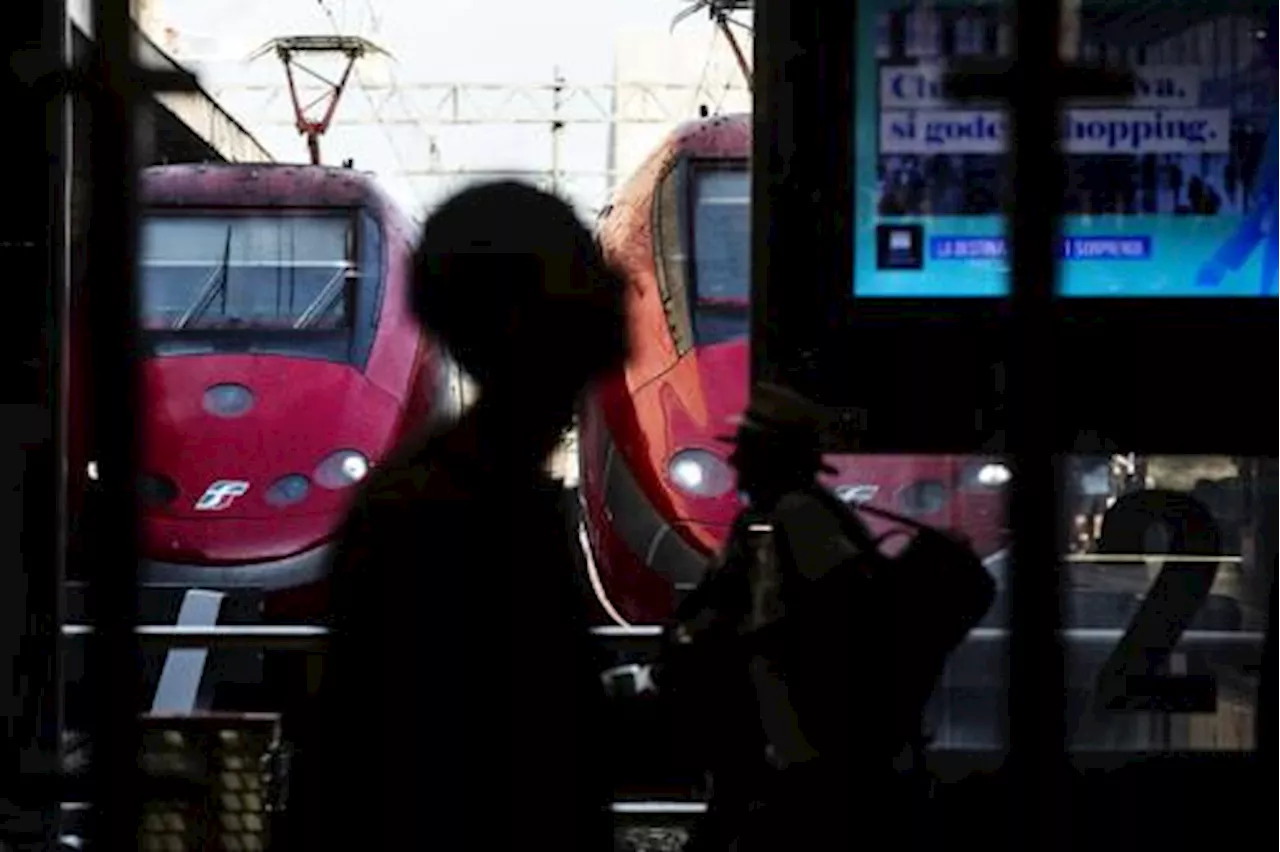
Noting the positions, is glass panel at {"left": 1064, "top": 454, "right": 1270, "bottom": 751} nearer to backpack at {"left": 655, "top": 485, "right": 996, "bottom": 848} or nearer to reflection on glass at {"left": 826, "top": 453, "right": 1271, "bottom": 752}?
reflection on glass at {"left": 826, "top": 453, "right": 1271, "bottom": 752}

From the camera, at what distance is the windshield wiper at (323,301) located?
25.2 ft

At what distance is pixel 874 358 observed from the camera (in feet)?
8.43

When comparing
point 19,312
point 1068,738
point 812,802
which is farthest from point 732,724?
point 19,312

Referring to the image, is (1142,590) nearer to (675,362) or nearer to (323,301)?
(675,362)

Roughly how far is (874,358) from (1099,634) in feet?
1.84

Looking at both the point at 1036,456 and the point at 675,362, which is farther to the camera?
the point at 675,362

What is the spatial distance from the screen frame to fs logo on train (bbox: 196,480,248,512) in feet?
15.7

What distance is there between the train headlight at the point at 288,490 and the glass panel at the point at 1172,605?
14.8 feet

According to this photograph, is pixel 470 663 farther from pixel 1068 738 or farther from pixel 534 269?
pixel 1068 738

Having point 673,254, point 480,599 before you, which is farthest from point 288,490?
point 480,599

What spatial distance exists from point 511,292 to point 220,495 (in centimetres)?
539

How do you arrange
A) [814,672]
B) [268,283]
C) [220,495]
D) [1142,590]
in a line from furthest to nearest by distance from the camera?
[268,283] < [220,495] < [1142,590] < [814,672]

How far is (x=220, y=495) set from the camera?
7.17m

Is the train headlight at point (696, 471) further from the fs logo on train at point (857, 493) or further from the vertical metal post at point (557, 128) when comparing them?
the fs logo on train at point (857, 493)
